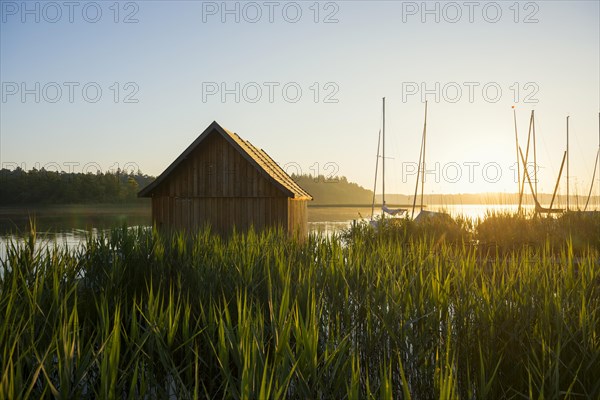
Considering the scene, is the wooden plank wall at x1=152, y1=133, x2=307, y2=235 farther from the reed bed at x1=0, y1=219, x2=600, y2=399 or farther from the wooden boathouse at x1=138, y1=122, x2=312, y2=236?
the reed bed at x1=0, y1=219, x2=600, y2=399

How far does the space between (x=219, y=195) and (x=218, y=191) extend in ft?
0.51

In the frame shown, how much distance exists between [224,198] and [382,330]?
13.2 m

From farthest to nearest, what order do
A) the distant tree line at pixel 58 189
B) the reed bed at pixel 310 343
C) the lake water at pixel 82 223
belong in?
1. the distant tree line at pixel 58 189
2. the lake water at pixel 82 223
3. the reed bed at pixel 310 343

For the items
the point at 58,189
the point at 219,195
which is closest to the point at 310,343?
the point at 219,195

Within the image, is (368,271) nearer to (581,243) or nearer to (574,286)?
(574,286)

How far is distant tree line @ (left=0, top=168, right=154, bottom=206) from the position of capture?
242ft

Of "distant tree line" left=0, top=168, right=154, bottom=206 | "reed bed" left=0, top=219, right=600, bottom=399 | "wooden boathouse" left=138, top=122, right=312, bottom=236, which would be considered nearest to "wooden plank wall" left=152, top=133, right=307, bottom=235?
"wooden boathouse" left=138, top=122, right=312, bottom=236

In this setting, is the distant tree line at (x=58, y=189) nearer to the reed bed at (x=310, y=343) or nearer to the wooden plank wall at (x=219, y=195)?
the wooden plank wall at (x=219, y=195)

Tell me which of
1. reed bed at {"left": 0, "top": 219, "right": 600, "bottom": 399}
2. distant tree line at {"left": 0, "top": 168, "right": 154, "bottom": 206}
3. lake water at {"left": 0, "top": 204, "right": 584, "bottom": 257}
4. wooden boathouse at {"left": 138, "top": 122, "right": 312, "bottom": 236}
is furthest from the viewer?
distant tree line at {"left": 0, "top": 168, "right": 154, "bottom": 206}

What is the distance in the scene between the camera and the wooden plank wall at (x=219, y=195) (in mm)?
17219

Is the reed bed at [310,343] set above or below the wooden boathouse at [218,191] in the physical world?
below

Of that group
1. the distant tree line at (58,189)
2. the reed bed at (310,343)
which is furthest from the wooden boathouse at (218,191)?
the distant tree line at (58,189)

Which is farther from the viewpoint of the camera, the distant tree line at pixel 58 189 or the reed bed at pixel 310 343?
the distant tree line at pixel 58 189

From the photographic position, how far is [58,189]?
2970 inches
